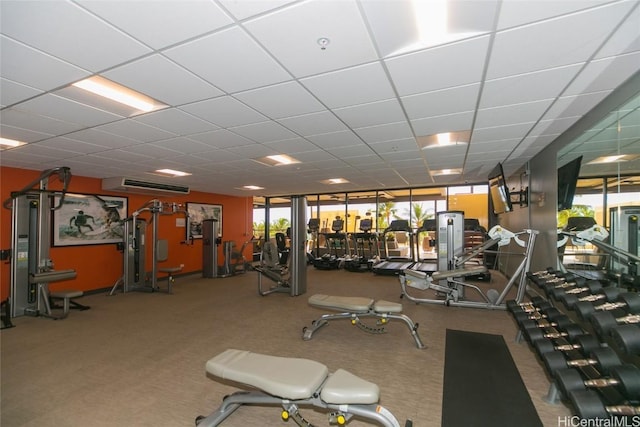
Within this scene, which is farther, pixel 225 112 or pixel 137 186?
pixel 137 186

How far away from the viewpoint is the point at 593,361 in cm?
189

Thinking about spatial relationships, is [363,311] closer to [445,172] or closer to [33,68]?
[33,68]

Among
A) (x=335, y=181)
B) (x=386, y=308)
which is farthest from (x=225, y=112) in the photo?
(x=335, y=181)

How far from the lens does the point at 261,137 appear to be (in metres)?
3.78

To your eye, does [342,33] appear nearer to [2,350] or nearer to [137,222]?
[2,350]

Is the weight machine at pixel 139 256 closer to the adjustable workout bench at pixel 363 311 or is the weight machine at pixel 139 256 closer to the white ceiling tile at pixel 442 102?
the adjustable workout bench at pixel 363 311

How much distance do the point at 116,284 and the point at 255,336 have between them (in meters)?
4.12

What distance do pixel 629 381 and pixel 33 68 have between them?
4.10 metres

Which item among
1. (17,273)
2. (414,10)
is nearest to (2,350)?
(17,273)

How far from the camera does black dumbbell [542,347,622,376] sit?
175 centimetres

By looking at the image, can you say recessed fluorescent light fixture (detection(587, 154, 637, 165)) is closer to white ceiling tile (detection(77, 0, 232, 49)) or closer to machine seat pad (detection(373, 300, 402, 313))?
machine seat pad (detection(373, 300, 402, 313))

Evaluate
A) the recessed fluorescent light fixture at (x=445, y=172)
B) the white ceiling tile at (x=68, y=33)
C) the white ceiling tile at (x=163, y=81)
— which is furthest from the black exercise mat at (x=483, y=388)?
the recessed fluorescent light fixture at (x=445, y=172)

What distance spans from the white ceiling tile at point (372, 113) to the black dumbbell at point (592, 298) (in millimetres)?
2146

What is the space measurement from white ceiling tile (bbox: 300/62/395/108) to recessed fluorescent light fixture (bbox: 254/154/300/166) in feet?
7.27
